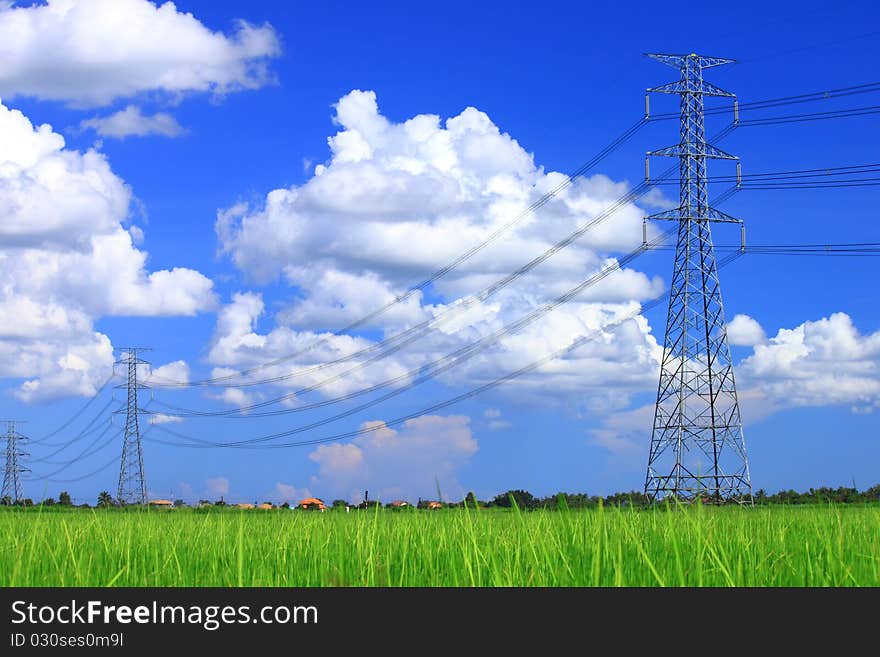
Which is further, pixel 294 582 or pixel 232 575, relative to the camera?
pixel 232 575

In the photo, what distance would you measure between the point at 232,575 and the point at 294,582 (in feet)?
2.18

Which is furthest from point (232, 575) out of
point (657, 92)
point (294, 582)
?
point (657, 92)

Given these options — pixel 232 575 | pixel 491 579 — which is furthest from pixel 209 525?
pixel 491 579

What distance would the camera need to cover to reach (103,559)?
777 cm

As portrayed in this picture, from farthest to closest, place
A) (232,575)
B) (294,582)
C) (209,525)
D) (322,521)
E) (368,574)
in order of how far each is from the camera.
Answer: (322,521), (209,525), (232,575), (294,582), (368,574)

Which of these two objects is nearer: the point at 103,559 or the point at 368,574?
the point at 368,574

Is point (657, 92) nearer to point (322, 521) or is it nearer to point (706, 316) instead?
point (706, 316)

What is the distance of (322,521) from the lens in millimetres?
12492
